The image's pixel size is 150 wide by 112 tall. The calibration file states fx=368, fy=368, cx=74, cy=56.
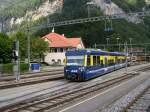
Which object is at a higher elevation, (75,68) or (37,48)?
(37,48)

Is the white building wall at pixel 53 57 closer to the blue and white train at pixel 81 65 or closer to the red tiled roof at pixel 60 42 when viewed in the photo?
the red tiled roof at pixel 60 42

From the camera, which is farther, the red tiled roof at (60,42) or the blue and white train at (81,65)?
the red tiled roof at (60,42)

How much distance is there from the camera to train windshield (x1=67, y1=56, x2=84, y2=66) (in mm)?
33406

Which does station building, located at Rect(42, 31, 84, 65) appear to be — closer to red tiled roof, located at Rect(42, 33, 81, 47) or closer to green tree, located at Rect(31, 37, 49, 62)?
red tiled roof, located at Rect(42, 33, 81, 47)

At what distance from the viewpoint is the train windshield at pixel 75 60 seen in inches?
1315

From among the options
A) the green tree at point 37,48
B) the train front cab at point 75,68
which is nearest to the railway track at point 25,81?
the train front cab at point 75,68

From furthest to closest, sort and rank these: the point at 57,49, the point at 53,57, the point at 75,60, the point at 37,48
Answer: the point at 57,49
the point at 53,57
the point at 37,48
the point at 75,60

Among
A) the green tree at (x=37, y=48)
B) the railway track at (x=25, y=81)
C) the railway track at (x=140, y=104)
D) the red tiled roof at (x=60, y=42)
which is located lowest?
the railway track at (x=140, y=104)

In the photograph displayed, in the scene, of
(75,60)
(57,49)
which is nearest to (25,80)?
(75,60)

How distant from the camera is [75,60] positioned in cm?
3372

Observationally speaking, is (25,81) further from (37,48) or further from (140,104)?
(37,48)

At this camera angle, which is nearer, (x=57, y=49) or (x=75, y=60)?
(x=75, y=60)

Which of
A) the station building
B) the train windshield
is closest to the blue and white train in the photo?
the train windshield

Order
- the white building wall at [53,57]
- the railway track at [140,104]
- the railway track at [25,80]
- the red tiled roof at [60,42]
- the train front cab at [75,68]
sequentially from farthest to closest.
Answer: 1. the red tiled roof at [60,42]
2. the white building wall at [53,57]
3. the train front cab at [75,68]
4. the railway track at [25,80]
5. the railway track at [140,104]
